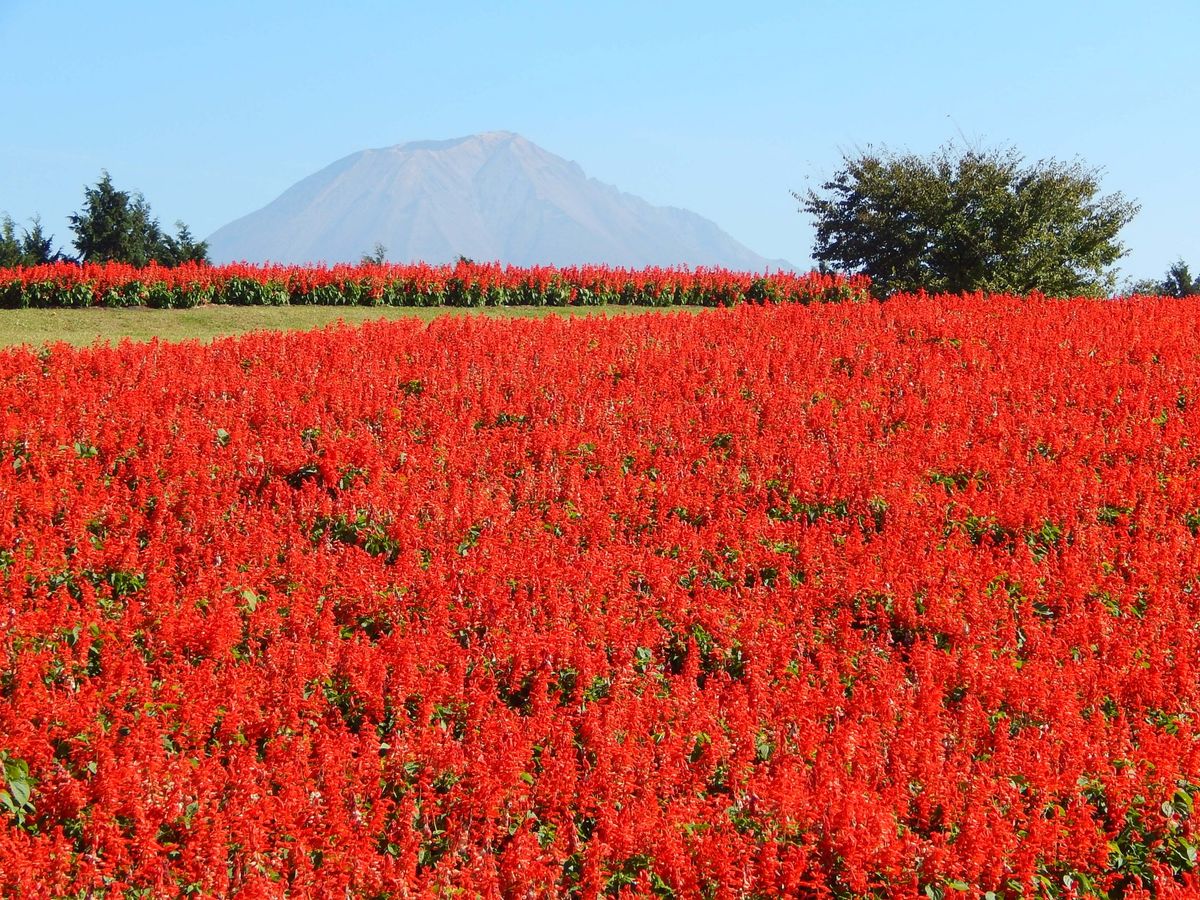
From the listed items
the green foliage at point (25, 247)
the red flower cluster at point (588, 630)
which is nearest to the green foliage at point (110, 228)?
the green foliage at point (25, 247)

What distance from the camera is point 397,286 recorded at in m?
25.0

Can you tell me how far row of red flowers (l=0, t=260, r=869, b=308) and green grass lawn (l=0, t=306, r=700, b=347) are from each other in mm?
541

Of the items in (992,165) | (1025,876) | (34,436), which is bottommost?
(1025,876)

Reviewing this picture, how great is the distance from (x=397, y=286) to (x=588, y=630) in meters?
19.7

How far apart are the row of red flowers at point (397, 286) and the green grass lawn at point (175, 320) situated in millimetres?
541

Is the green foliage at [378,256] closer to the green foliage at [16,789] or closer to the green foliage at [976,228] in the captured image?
the green foliage at [976,228]

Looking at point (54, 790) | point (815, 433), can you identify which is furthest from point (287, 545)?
point (815, 433)

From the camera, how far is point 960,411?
35.0 ft

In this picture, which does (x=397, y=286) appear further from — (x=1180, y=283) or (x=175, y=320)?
(x=1180, y=283)

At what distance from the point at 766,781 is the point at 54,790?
2996 millimetres

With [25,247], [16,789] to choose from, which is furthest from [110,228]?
[16,789]

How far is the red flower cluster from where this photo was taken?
4.56 m

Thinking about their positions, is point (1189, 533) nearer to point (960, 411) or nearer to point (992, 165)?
point (960, 411)

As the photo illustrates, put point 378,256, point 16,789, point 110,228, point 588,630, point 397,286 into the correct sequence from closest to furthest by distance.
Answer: point 16,789
point 588,630
point 397,286
point 110,228
point 378,256
